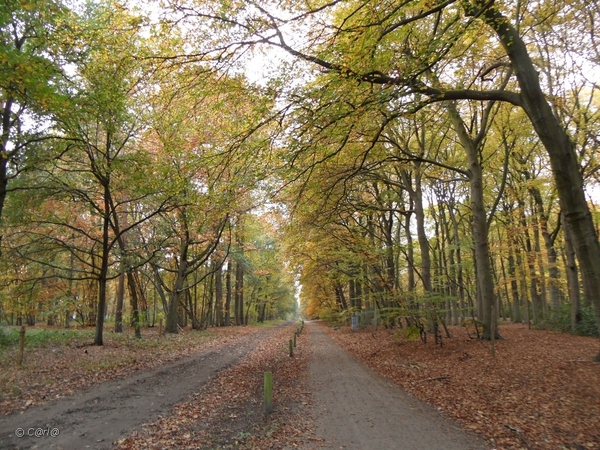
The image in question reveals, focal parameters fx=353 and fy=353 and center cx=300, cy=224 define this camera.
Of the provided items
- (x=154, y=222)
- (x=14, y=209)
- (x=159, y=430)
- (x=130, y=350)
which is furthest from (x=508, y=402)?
(x=154, y=222)

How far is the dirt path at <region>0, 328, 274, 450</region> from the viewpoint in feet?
18.0

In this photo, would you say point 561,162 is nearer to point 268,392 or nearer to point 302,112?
point 302,112

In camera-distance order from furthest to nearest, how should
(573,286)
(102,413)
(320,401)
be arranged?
1. (573,286)
2. (320,401)
3. (102,413)

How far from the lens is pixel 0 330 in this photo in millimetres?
15109

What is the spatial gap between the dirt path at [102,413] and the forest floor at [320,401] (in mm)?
29

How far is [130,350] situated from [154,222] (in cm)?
806

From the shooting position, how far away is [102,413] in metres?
6.80

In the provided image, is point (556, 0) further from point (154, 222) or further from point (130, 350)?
point (154, 222)

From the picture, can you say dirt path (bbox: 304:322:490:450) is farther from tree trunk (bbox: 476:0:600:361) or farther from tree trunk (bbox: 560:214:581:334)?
tree trunk (bbox: 560:214:581:334)

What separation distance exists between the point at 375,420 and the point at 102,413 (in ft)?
17.2

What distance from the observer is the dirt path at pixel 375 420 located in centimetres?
555

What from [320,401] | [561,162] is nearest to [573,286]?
[561,162]

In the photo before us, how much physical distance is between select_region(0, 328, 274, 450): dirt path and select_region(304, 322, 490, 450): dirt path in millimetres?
3232

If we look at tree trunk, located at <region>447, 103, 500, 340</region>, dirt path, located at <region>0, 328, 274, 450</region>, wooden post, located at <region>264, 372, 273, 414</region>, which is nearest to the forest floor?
dirt path, located at <region>0, 328, 274, 450</region>
